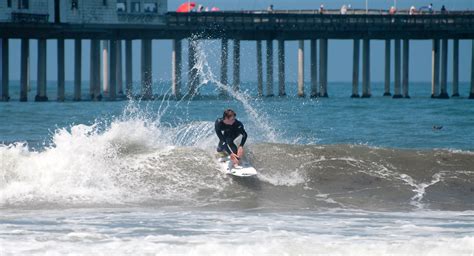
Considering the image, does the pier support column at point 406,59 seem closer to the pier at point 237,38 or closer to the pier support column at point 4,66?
the pier at point 237,38

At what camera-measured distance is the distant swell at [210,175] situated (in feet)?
71.2

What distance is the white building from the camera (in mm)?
62312

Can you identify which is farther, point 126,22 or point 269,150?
point 126,22

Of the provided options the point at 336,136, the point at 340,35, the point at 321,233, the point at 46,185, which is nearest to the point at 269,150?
the point at 46,185

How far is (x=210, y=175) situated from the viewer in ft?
77.3

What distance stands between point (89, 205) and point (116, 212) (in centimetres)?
125

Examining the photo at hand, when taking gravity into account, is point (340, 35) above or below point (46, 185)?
above

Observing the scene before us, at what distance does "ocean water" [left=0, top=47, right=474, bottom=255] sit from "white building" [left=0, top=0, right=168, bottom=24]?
33296 millimetres

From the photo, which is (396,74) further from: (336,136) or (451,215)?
(451,215)

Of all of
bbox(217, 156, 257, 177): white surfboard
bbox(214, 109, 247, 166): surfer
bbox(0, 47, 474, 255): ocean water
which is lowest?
bbox(0, 47, 474, 255): ocean water

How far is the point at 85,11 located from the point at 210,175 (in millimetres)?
42359

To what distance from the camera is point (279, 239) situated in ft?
53.3

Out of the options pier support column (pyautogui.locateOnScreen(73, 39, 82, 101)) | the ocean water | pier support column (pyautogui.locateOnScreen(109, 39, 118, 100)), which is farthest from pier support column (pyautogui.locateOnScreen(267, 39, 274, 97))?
the ocean water

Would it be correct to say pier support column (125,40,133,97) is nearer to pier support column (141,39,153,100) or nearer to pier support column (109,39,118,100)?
pier support column (109,39,118,100)
